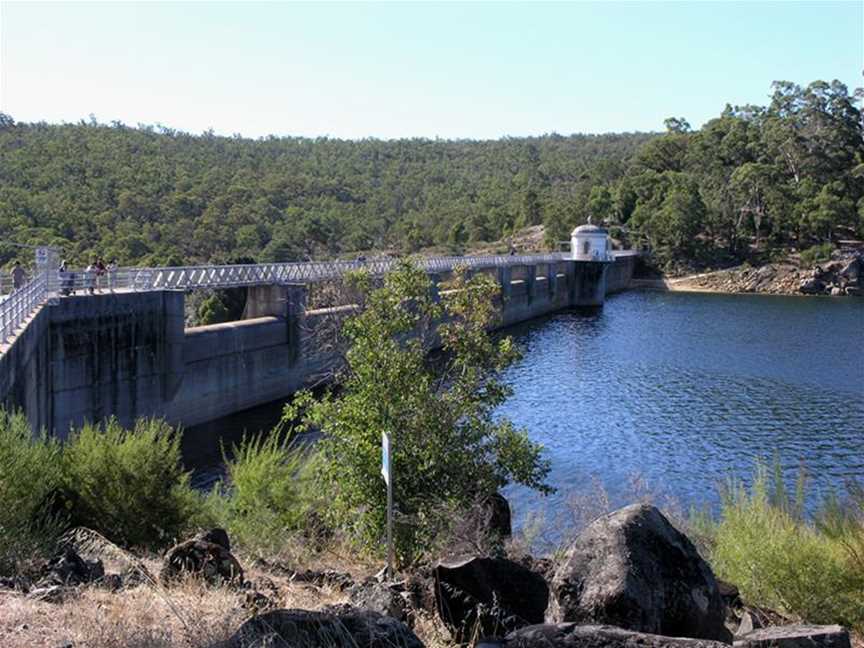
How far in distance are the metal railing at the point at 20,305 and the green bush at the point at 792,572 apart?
12777 millimetres

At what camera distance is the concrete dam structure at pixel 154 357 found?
69.4 feet

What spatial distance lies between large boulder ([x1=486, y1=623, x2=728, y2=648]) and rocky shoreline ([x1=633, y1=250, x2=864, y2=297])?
3296 inches

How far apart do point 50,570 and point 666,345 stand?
1725 inches

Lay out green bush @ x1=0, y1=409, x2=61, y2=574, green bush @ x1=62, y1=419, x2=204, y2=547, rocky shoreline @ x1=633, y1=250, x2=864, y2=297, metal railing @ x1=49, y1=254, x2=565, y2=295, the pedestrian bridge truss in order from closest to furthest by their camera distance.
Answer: green bush @ x1=0, y1=409, x2=61, y2=574 < green bush @ x1=62, y1=419, x2=204, y2=547 < the pedestrian bridge truss < metal railing @ x1=49, y1=254, x2=565, y2=295 < rocky shoreline @ x1=633, y1=250, x2=864, y2=297

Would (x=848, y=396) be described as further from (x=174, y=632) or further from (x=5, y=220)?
(x=5, y=220)

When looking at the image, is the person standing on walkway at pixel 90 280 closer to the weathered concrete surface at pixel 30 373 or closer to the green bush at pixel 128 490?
the weathered concrete surface at pixel 30 373

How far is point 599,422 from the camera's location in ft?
95.5

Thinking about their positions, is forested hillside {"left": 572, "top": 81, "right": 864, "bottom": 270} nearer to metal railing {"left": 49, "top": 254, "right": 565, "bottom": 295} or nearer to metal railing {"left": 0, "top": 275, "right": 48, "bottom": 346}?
metal railing {"left": 49, "top": 254, "right": 565, "bottom": 295}

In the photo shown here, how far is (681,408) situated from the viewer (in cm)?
3155

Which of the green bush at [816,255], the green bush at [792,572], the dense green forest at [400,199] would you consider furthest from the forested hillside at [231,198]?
the green bush at [792,572]

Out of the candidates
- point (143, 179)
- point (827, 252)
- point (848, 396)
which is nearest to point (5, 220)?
point (143, 179)

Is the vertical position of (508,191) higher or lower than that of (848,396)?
higher

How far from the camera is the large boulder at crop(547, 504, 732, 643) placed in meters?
6.36

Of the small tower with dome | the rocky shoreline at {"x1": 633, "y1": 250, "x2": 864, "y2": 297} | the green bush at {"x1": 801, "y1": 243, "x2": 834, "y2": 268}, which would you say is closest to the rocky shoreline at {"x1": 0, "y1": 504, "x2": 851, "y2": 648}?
the small tower with dome
